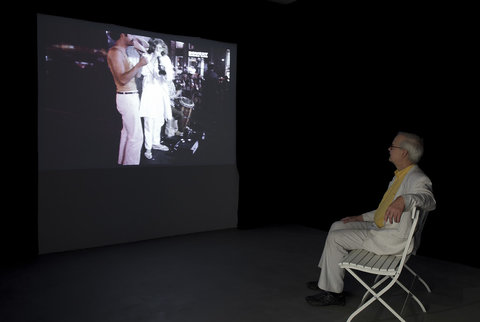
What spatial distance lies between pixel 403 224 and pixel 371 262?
0.30m

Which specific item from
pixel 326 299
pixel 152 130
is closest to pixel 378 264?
pixel 326 299

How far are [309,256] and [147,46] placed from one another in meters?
2.89

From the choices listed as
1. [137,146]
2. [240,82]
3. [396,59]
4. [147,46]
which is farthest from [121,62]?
[396,59]

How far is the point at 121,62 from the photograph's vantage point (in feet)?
16.6

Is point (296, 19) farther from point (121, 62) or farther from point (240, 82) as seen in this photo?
point (121, 62)

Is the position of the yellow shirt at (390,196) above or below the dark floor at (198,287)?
above

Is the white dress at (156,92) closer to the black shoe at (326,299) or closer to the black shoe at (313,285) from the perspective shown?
the black shoe at (313,285)

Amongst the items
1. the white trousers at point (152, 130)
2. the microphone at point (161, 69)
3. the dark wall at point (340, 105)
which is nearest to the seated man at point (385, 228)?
the dark wall at point (340, 105)

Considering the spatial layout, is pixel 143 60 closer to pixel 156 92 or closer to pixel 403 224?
pixel 156 92

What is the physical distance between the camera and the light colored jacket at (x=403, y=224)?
2.75m

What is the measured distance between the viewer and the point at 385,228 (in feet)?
9.87

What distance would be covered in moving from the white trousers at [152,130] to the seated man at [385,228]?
105 inches

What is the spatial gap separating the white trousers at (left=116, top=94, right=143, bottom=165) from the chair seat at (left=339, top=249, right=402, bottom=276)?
2957 millimetres

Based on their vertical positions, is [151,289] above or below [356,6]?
below
